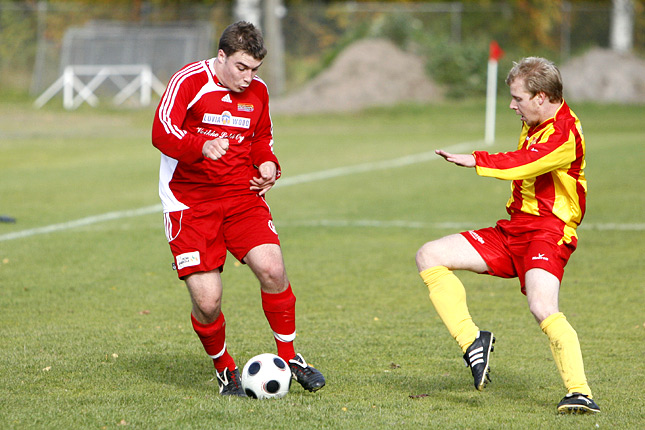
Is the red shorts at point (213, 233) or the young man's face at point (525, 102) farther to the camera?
the red shorts at point (213, 233)

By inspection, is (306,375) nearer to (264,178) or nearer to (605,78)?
(264,178)

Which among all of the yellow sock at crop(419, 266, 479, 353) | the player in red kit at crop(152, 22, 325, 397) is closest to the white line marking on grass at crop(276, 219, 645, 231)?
the yellow sock at crop(419, 266, 479, 353)

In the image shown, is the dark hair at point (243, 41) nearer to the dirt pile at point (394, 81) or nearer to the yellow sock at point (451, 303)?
the yellow sock at point (451, 303)

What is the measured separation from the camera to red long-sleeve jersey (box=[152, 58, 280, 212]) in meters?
5.00

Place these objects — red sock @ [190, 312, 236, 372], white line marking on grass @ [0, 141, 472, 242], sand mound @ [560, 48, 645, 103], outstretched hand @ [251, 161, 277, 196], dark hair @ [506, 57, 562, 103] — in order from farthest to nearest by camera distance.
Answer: sand mound @ [560, 48, 645, 103], white line marking on grass @ [0, 141, 472, 242], outstretched hand @ [251, 161, 277, 196], red sock @ [190, 312, 236, 372], dark hair @ [506, 57, 562, 103]

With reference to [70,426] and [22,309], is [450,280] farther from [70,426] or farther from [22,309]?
[22,309]

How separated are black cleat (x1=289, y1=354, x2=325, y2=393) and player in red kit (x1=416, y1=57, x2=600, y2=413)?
78 cm

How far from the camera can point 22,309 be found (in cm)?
704

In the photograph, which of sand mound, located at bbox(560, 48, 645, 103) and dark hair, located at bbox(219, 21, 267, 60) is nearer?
dark hair, located at bbox(219, 21, 267, 60)

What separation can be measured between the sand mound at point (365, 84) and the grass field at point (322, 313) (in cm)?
1612

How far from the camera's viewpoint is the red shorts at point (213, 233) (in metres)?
4.97

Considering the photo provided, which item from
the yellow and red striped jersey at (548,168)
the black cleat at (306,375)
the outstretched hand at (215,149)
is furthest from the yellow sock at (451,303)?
the outstretched hand at (215,149)

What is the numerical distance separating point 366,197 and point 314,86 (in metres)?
20.1

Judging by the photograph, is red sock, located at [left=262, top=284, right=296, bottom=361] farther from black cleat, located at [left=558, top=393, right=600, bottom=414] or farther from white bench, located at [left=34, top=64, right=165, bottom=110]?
white bench, located at [left=34, top=64, right=165, bottom=110]
